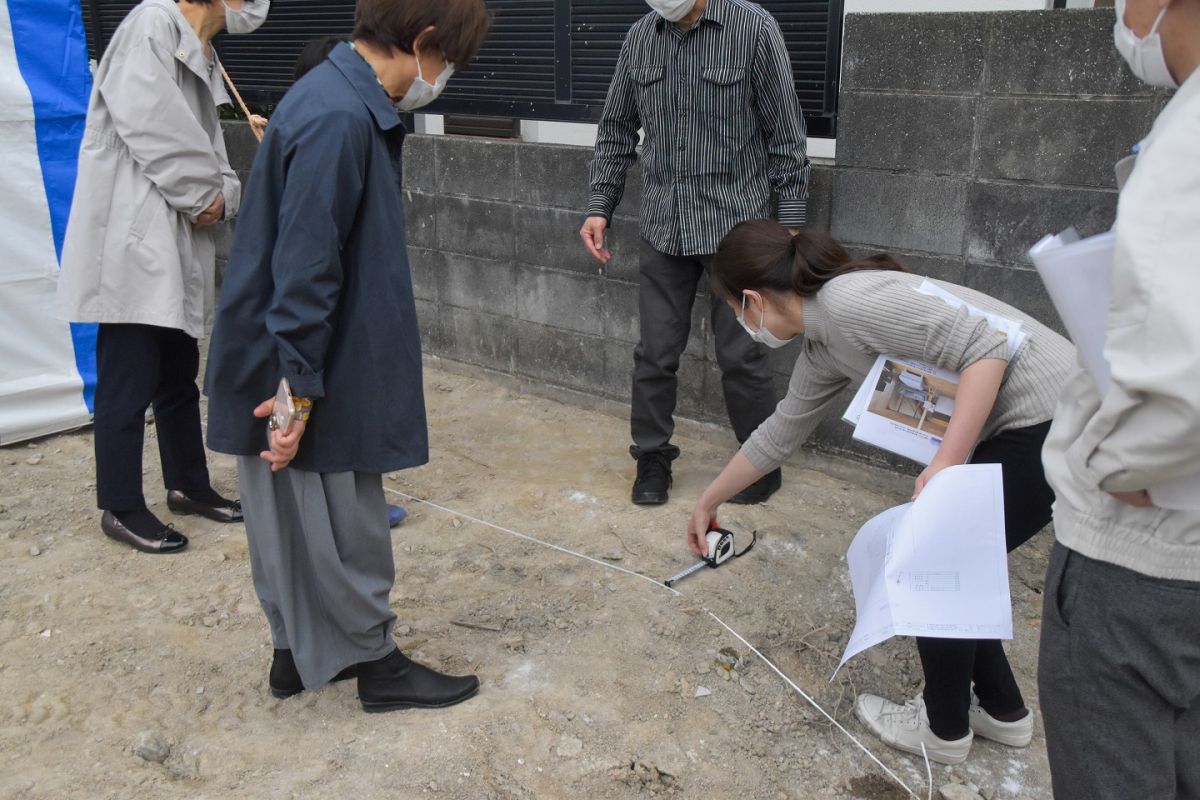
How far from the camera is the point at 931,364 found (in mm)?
2127

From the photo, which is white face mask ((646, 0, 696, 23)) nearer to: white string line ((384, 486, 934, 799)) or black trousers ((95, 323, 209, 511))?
white string line ((384, 486, 934, 799))

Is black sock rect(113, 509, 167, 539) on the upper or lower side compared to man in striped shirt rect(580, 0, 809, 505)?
lower

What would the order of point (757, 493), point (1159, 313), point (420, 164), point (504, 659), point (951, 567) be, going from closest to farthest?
1. point (1159, 313)
2. point (951, 567)
3. point (504, 659)
4. point (757, 493)
5. point (420, 164)

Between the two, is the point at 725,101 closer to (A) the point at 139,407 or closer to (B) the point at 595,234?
(B) the point at 595,234

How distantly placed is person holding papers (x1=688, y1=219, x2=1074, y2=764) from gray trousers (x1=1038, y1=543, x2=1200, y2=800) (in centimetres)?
58

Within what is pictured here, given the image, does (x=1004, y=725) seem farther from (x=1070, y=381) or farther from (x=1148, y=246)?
(x=1148, y=246)

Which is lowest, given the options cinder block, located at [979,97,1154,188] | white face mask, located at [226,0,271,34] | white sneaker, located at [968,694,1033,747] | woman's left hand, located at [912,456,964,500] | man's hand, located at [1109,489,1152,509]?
white sneaker, located at [968,694,1033,747]

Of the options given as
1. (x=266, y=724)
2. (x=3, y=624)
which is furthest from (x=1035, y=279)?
(x=3, y=624)

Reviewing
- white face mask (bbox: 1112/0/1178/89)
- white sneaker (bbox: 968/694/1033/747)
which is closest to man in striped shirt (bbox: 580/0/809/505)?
white sneaker (bbox: 968/694/1033/747)

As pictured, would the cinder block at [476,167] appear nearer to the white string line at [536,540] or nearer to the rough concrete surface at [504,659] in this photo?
the rough concrete surface at [504,659]

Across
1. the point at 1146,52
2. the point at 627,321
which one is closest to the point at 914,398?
the point at 1146,52

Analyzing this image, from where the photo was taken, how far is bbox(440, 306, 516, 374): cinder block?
15.9 feet

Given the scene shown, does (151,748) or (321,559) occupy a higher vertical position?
(321,559)

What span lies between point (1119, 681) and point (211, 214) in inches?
116
